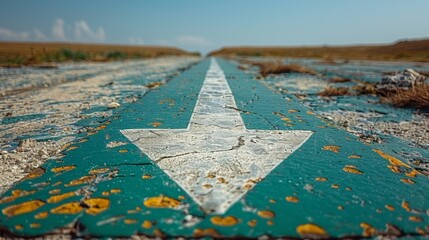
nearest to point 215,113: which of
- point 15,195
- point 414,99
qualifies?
point 15,195

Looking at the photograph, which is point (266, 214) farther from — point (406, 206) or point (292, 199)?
point (406, 206)

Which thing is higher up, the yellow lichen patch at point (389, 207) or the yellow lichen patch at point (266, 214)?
the yellow lichen patch at point (266, 214)

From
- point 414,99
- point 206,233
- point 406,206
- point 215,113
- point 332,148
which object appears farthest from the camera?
point 414,99

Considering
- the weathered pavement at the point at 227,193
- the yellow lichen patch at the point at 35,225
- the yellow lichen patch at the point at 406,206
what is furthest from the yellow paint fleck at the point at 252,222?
the yellow lichen patch at the point at 35,225

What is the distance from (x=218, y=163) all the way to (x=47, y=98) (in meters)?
3.55

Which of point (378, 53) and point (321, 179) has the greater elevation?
point (378, 53)

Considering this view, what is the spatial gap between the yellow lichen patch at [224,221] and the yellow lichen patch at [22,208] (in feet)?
2.32

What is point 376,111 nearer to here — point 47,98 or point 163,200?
point 163,200

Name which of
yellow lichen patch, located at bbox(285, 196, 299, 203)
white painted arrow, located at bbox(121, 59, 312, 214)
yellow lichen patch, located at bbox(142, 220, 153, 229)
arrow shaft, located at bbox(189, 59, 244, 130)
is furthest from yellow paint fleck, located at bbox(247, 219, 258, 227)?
arrow shaft, located at bbox(189, 59, 244, 130)

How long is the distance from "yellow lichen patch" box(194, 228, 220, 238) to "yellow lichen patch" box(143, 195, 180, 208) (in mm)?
185

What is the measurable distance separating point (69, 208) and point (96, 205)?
100 mm

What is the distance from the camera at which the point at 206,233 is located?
101cm

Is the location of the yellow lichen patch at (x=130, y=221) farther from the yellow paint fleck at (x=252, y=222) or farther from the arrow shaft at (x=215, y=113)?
the arrow shaft at (x=215, y=113)

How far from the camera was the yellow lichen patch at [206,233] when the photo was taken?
3.29ft
